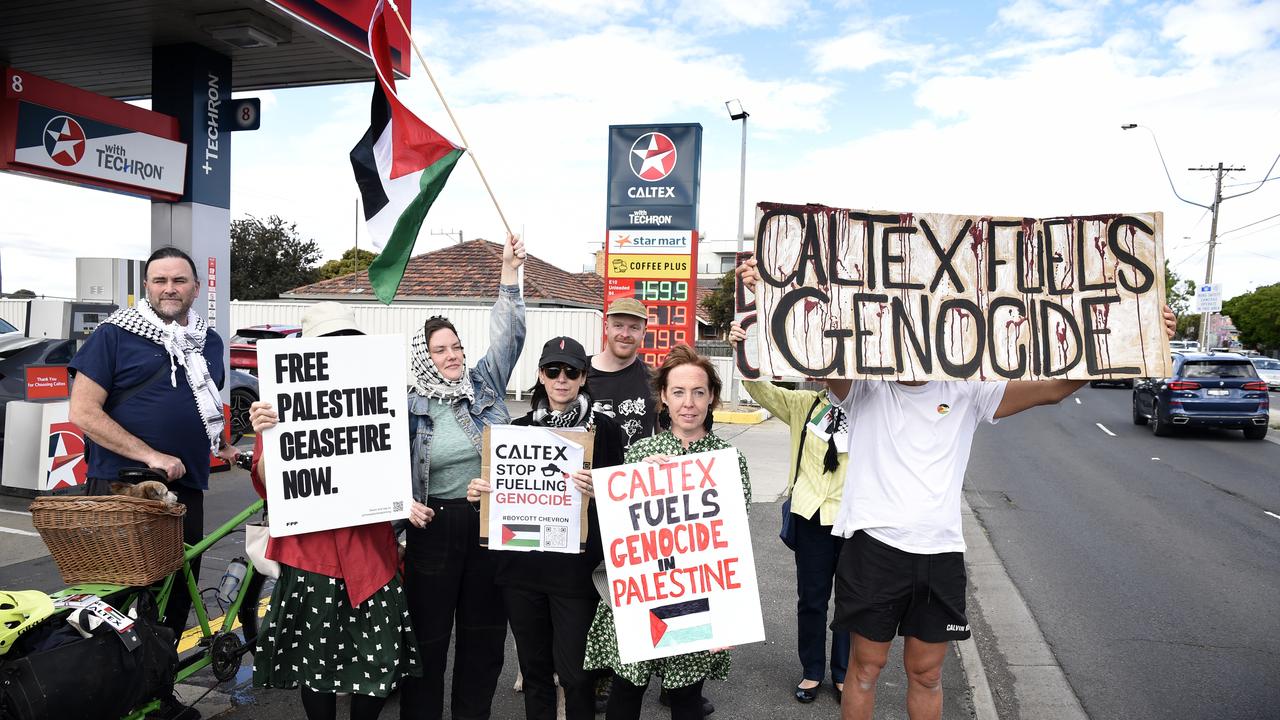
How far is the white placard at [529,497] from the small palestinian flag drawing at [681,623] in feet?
1.53

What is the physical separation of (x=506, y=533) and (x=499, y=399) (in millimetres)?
700

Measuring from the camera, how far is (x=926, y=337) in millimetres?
3174

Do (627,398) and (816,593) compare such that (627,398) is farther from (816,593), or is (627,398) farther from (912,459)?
(912,459)

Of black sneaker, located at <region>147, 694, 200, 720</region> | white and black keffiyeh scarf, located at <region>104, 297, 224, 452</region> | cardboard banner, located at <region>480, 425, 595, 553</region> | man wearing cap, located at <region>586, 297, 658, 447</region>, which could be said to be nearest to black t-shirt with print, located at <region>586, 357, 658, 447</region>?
man wearing cap, located at <region>586, 297, 658, 447</region>

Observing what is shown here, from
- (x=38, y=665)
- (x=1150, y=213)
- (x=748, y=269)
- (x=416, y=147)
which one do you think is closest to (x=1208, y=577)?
(x=1150, y=213)

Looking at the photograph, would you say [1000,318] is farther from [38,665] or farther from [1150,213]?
[38,665]

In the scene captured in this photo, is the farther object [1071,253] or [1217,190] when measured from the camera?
[1217,190]

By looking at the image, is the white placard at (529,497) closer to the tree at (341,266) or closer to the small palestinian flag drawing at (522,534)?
the small palestinian flag drawing at (522,534)

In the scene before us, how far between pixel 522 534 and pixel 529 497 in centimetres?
15

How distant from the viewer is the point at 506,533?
10.5ft

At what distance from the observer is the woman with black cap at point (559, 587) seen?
3.19 m

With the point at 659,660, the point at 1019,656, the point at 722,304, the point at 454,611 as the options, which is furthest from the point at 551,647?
the point at 722,304

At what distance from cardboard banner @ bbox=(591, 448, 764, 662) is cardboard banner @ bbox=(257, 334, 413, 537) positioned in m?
0.89

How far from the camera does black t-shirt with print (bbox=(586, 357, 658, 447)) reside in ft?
14.5
